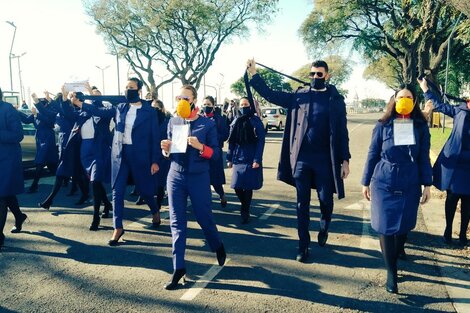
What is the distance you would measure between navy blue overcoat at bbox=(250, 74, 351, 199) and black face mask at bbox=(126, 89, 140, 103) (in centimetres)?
153

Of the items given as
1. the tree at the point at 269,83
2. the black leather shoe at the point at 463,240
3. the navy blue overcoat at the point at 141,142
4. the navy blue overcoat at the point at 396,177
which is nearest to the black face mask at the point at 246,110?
the navy blue overcoat at the point at 141,142

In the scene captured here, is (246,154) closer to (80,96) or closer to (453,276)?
(80,96)

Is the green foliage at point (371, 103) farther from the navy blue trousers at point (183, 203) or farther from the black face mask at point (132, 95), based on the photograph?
the navy blue trousers at point (183, 203)

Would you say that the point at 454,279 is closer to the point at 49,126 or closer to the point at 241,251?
the point at 241,251

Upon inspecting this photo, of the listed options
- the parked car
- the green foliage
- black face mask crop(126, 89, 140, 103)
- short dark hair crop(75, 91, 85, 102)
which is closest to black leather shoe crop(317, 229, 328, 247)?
black face mask crop(126, 89, 140, 103)

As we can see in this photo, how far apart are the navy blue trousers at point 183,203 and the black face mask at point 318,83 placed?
1.58 metres

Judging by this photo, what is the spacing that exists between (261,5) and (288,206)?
3117cm

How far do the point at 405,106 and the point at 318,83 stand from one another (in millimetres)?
1071

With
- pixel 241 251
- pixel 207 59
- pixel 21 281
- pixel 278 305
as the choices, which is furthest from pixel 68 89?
pixel 207 59

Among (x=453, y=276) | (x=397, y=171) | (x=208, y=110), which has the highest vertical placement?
(x=208, y=110)

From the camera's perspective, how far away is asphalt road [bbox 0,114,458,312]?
3609 millimetres

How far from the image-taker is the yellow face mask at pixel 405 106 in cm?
378

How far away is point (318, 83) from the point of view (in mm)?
4562

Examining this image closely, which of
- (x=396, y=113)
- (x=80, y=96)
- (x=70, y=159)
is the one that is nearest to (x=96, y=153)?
(x=80, y=96)
